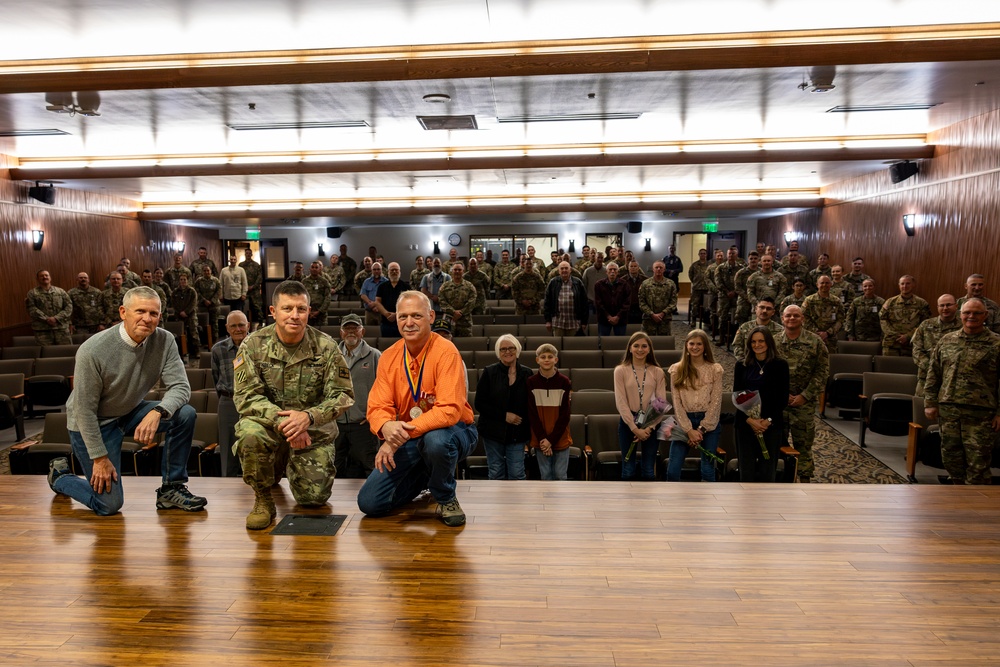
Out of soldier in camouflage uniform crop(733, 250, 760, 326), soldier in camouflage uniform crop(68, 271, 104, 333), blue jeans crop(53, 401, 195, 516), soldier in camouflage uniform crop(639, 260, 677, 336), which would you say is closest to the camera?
blue jeans crop(53, 401, 195, 516)

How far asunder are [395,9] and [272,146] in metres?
5.66

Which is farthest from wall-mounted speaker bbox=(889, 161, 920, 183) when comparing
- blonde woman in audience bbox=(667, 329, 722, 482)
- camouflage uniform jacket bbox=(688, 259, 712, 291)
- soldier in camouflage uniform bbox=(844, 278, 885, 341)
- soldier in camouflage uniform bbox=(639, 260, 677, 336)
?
blonde woman in audience bbox=(667, 329, 722, 482)

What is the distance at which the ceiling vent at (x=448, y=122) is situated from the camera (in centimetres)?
805

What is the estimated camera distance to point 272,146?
33.5 ft

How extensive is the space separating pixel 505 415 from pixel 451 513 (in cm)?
156

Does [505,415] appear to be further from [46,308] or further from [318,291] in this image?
[46,308]

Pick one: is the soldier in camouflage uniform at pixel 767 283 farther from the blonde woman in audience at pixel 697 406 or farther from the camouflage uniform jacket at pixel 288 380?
the camouflage uniform jacket at pixel 288 380

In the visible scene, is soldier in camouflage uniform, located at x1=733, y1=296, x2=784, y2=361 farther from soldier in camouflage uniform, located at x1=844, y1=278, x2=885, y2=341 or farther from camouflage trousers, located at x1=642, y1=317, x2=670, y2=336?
soldier in camouflage uniform, located at x1=844, y1=278, x2=885, y2=341

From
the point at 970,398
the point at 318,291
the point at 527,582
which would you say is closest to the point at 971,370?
the point at 970,398

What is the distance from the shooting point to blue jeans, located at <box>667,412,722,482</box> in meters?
5.24

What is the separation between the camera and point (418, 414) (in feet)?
11.8

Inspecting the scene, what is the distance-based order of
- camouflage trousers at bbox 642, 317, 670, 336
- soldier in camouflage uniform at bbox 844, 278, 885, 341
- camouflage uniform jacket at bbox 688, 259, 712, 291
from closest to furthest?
soldier in camouflage uniform at bbox 844, 278, 885, 341
camouflage trousers at bbox 642, 317, 670, 336
camouflage uniform jacket at bbox 688, 259, 712, 291

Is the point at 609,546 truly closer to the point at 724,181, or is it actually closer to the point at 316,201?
the point at 724,181

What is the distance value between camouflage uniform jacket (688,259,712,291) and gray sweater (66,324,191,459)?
42.2ft
